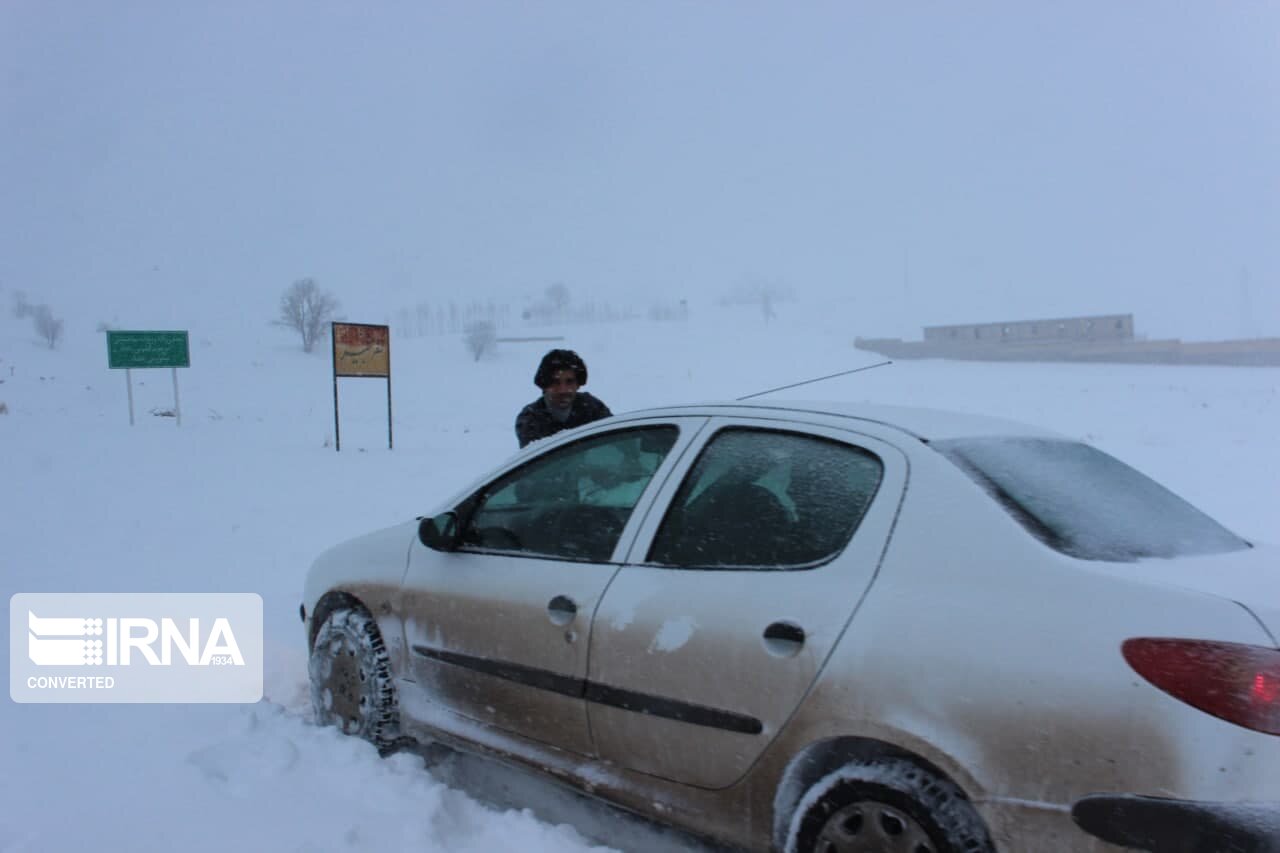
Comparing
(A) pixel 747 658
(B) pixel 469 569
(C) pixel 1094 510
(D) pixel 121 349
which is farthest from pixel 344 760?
(D) pixel 121 349

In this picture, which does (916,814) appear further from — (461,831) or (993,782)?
(461,831)

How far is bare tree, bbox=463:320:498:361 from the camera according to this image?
193 ft

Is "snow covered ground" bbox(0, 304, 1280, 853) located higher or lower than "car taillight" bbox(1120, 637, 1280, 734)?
lower

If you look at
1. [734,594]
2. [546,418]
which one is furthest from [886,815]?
[546,418]

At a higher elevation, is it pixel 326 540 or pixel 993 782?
pixel 993 782

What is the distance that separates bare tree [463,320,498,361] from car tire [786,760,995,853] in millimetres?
57280

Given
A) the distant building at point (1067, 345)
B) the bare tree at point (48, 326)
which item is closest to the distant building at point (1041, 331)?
the distant building at point (1067, 345)

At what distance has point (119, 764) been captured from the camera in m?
3.43

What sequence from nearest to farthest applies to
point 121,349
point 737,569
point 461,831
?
point 737,569
point 461,831
point 121,349

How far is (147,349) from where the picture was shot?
2150 cm

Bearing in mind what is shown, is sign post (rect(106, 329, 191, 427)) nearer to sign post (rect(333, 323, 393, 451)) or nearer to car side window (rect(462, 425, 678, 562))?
sign post (rect(333, 323, 393, 451))

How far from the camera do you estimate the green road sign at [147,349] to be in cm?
2106

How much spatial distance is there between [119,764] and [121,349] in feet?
68.2
